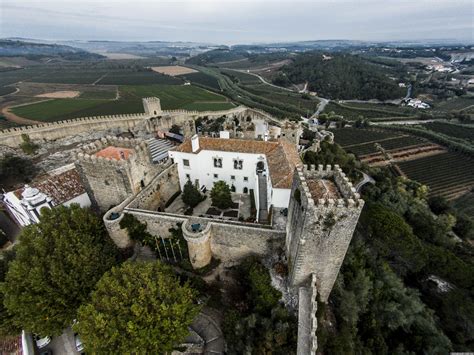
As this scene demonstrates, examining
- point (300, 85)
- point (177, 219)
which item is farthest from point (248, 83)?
point (177, 219)

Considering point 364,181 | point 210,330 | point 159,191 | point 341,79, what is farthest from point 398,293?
point 341,79

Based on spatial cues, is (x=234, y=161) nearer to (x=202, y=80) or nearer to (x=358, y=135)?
(x=358, y=135)

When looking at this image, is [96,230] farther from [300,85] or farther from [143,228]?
[300,85]

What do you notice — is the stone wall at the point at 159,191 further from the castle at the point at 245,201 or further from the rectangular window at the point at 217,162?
the rectangular window at the point at 217,162

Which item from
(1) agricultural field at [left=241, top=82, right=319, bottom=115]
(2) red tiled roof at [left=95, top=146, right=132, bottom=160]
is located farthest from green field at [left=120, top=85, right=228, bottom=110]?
(2) red tiled roof at [left=95, top=146, right=132, bottom=160]

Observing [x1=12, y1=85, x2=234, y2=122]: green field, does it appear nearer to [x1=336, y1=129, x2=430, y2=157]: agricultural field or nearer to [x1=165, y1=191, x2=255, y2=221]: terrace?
[x1=336, y1=129, x2=430, y2=157]: agricultural field

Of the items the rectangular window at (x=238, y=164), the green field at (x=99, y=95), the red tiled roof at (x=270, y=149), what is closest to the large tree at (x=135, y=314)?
the red tiled roof at (x=270, y=149)
